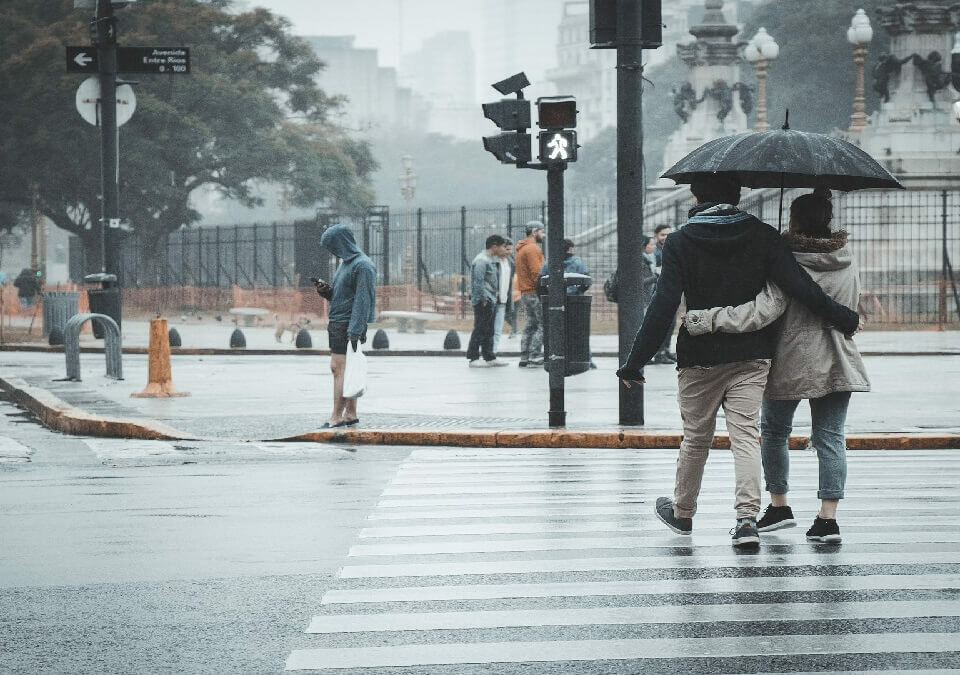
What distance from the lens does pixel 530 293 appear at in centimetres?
2217

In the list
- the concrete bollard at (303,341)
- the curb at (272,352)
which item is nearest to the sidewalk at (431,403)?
the curb at (272,352)

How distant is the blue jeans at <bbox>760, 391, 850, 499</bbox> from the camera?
8.34 metres

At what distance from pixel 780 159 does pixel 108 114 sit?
48.9 ft

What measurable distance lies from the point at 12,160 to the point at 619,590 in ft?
151

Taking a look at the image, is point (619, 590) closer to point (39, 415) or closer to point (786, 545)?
point (786, 545)

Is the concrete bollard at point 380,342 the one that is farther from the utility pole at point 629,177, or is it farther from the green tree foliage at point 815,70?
the green tree foliage at point 815,70

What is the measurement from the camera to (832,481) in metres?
8.34

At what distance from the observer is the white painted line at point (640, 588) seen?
708 centimetres

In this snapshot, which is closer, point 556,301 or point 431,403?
point 556,301

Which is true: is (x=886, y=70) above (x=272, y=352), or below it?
above

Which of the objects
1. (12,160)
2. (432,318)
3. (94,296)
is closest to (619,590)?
(94,296)

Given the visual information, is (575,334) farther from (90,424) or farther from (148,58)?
(148,58)

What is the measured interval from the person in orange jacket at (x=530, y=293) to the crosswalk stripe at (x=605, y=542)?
13304mm

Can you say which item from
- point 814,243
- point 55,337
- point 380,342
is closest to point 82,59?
point 380,342
